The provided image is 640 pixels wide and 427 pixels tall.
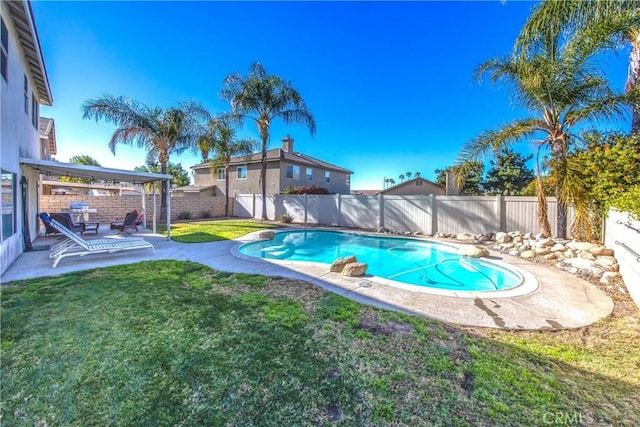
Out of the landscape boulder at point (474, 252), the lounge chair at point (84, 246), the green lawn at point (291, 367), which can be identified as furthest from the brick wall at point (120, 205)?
the landscape boulder at point (474, 252)

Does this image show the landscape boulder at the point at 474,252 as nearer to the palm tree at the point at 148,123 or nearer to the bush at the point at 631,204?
the bush at the point at 631,204

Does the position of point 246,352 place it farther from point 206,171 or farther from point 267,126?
point 206,171

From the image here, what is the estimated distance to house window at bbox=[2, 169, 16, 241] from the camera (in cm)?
607

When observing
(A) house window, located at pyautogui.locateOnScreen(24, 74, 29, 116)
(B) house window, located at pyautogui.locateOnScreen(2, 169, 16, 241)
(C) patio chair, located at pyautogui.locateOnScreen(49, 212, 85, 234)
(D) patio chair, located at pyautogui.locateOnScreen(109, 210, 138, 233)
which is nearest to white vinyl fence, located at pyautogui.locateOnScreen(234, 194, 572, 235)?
(D) patio chair, located at pyautogui.locateOnScreen(109, 210, 138, 233)

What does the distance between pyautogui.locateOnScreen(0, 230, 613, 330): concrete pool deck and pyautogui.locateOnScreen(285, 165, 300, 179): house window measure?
634 inches

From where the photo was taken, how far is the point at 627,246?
5719 mm

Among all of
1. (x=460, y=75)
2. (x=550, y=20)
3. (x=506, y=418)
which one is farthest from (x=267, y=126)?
(x=506, y=418)

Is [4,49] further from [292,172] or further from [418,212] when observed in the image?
[292,172]

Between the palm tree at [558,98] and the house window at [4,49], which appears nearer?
the house window at [4,49]

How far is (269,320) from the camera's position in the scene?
3.97m

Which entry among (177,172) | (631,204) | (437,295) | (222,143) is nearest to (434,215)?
(631,204)

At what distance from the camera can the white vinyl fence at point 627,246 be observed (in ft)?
16.4

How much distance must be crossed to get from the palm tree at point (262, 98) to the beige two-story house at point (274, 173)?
521 cm

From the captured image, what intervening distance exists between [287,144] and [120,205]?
14.1 m
